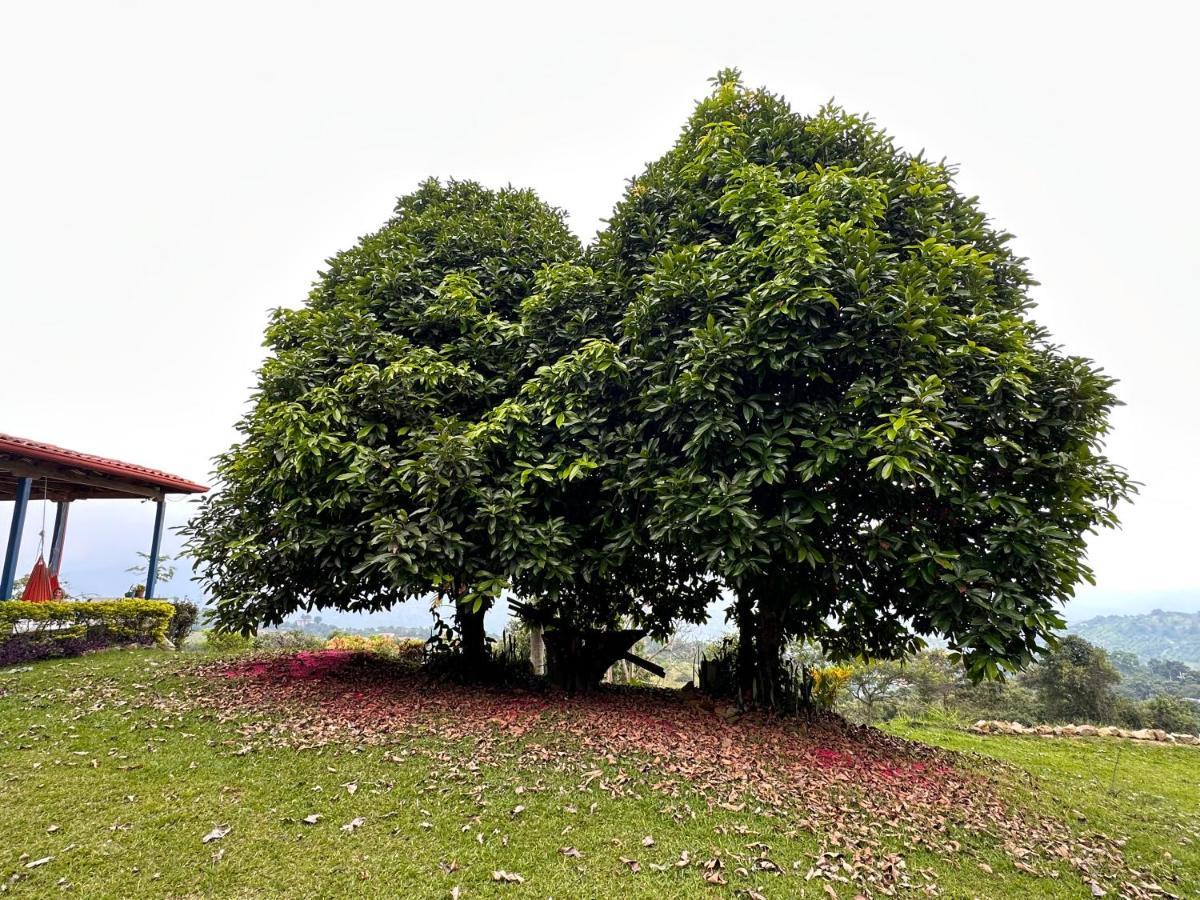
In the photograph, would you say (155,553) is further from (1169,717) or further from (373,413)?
(1169,717)

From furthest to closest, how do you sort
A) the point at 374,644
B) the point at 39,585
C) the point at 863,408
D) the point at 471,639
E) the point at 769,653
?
the point at 374,644 → the point at 39,585 → the point at 471,639 → the point at 769,653 → the point at 863,408

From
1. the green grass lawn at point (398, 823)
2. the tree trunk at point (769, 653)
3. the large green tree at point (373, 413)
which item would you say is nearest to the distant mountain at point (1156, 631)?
the tree trunk at point (769, 653)

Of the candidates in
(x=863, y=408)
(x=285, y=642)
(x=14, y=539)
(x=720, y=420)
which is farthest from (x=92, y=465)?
(x=863, y=408)

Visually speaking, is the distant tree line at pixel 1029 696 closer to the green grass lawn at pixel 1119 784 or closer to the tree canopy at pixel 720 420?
the green grass lawn at pixel 1119 784

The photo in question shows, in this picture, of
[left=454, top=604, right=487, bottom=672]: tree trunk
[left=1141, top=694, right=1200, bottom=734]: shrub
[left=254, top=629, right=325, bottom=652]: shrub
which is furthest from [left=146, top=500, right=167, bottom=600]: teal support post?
[left=1141, top=694, right=1200, bottom=734]: shrub

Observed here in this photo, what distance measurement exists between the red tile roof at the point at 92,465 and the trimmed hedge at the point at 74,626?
2380 millimetres

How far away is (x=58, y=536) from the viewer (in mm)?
13516

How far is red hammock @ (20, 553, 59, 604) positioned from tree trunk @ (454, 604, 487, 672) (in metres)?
8.26

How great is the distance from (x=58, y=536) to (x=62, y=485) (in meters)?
1.36

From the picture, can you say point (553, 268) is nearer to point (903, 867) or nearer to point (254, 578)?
point (254, 578)

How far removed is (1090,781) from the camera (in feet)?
24.4

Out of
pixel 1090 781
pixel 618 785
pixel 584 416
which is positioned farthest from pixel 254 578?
pixel 1090 781

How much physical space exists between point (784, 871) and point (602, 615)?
18.1 feet

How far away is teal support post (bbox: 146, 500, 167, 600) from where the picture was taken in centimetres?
Result: 1315
